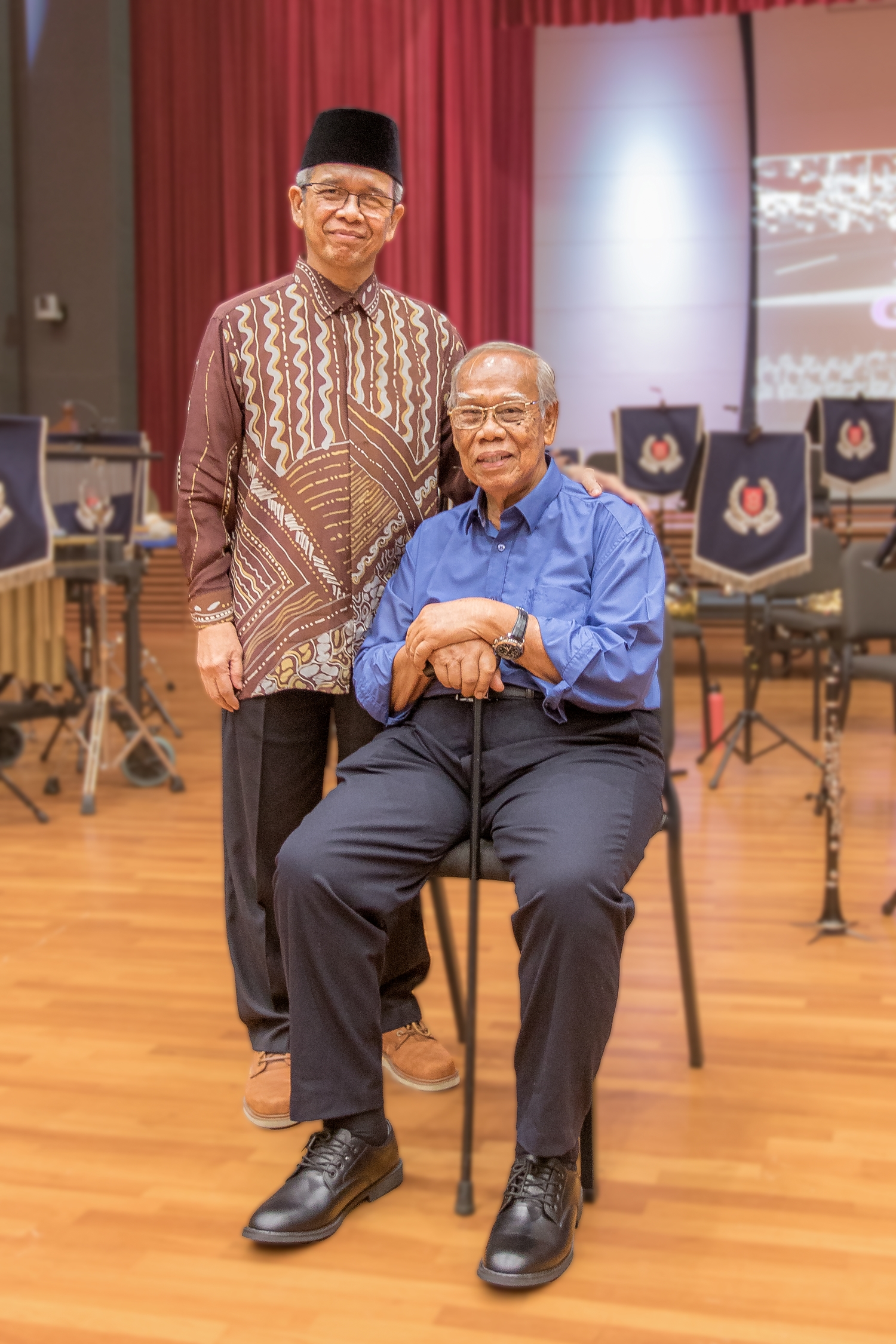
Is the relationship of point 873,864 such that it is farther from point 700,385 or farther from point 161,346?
point 161,346

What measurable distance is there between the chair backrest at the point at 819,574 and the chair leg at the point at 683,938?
142 inches

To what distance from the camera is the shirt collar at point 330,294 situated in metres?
2.09

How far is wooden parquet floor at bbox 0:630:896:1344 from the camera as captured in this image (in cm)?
165

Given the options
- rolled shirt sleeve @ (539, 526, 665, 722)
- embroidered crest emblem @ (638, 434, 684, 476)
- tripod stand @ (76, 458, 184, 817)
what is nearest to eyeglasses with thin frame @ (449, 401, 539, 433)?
rolled shirt sleeve @ (539, 526, 665, 722)

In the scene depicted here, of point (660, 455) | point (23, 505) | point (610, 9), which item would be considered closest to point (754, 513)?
point (660, 455)

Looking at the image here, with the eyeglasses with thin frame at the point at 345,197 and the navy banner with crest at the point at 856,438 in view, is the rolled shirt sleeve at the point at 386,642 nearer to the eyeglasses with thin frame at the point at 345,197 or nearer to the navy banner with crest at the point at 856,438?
the eyeglasses with thin frame at the point at 345,197

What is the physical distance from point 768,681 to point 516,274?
4.34 m

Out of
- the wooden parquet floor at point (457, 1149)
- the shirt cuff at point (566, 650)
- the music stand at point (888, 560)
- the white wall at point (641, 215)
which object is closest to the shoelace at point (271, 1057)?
the wooden parquet floor at point (457, 1149)

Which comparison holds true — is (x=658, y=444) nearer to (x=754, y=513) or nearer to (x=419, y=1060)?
(x=754, y=513)

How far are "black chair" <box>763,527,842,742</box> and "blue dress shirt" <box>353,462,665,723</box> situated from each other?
3110mm

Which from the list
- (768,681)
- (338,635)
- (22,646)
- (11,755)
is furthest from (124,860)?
(768,681)

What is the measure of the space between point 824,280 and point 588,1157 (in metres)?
8.97

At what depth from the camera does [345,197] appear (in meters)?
2.01

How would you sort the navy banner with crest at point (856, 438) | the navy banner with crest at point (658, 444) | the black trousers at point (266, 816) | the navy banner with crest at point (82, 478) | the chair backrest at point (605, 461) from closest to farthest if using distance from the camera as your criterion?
the black trousers at point (266, 816) < the navy banner with crest at point (82, 478) < the navy banner with crest at point (658, 444) < the chair backrest at point (605, 461) < the navy banner with crest at point (856, 438)
